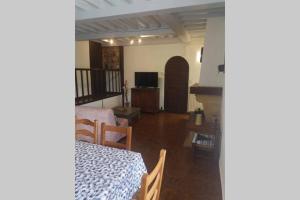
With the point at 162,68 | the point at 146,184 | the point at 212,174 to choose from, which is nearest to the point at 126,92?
the point at 162,68

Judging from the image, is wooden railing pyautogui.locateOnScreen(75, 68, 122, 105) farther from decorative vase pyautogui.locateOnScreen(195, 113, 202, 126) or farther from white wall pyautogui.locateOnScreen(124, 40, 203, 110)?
decorative vase pyautogui.locateOnScreen(195, 113, 202, 126)

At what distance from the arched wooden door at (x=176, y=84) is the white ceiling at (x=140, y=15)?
1615mm

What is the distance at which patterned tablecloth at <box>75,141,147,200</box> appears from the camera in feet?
3.43

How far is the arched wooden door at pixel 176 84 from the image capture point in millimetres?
5980

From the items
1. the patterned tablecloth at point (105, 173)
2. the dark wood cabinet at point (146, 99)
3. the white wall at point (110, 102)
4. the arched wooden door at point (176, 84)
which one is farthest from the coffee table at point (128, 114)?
the patterned tablecloth at point (105, 173)

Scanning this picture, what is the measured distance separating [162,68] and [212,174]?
4.16 meters

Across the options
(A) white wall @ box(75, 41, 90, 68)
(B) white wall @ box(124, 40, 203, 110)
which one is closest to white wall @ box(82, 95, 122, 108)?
(B) white wall @ box(124, 40, 203, 110)

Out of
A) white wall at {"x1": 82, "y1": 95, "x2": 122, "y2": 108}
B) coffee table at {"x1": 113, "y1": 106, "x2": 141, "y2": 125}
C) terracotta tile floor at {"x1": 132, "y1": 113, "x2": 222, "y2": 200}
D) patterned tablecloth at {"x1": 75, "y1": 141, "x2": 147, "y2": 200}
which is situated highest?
white wall at {"x1": 82, "y1": 95, "x2": 122, "y2": 108}

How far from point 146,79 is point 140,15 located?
145 inches

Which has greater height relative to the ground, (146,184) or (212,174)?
(146,184)

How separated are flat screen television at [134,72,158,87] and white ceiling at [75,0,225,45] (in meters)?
1.80
